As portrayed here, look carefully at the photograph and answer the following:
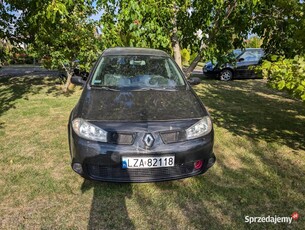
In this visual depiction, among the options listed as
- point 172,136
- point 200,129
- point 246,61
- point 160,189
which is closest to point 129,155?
point 172,136

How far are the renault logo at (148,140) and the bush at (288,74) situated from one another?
1.76 meters

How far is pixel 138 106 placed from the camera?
122 inches

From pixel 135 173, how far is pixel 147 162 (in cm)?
18

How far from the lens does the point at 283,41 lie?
5.83 meters

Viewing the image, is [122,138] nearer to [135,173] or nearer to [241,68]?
[135,173]

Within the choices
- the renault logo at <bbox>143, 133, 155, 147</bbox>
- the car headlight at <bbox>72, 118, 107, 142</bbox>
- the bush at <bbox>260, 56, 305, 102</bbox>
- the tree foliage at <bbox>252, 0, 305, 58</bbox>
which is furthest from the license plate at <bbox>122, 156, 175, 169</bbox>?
the tree foliage at <bbox>252, 0, 305, 58</bbox>

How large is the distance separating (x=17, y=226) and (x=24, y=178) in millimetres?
907

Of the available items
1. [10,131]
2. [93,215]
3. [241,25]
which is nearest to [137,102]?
[93,215]

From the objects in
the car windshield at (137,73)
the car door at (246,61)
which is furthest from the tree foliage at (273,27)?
the car door at (246,61)

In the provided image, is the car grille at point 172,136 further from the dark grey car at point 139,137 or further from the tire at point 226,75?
the tire at point 226,75

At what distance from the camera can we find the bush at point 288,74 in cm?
310

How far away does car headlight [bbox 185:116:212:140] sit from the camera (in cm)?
286

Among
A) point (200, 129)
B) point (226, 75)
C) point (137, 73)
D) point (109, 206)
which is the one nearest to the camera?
point (109, 206)

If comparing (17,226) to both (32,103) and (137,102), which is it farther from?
(32,103)
